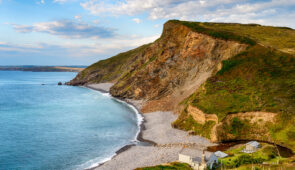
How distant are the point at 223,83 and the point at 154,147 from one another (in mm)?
27155

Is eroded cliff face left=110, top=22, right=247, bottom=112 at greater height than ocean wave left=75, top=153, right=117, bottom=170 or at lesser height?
greater

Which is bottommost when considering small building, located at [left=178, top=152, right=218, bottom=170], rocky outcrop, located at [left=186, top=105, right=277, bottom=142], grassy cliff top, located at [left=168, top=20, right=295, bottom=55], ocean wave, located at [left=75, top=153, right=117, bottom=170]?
ocean wave, located at [left=75, top=153, right=117, bottom=170]

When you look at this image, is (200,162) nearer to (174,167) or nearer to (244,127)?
(174,167)

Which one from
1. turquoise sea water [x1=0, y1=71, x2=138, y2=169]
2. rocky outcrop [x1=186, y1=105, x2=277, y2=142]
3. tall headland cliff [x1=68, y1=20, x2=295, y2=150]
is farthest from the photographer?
tall headland cliff [x1=68, y1=20, x2=295, y2=150]

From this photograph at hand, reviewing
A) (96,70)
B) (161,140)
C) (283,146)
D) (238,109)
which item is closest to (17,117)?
(161,140)

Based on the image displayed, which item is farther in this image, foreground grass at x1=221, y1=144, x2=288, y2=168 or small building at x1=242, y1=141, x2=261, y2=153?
small building at x1=242, y1=141, x2=261, y2=153

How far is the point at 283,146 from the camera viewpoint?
125ft

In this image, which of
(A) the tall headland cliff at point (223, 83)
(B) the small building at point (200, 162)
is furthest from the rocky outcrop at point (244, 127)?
(B) the small building at point (200, 162)

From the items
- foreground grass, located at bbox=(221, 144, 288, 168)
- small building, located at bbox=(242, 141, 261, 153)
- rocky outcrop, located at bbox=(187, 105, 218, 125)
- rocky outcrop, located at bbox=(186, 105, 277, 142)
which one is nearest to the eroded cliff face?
rocky outcrop, located at bbox=(187, 105, 218, 125)

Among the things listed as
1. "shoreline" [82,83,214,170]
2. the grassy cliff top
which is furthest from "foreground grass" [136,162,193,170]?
the grassy cliff top

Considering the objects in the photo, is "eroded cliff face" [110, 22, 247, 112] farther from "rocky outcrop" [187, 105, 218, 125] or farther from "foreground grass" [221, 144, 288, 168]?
"foreground grass" [221, 144, 288, 168]

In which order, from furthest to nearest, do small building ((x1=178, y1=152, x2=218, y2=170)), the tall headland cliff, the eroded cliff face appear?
the eroded cliff face, the tall headland cliff, small building ((x1=178, y1=152, x2=218, y2=170))

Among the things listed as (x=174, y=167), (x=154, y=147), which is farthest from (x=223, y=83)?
(x=174, y=167)

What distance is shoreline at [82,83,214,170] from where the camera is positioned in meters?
37.0
